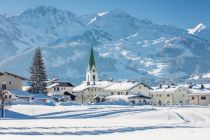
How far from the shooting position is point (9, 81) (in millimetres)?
120562

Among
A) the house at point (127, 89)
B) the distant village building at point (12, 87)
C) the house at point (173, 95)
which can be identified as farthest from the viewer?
the house at point (173, 95)

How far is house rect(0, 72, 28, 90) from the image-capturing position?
118938mm

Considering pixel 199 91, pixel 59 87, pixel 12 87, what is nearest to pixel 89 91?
pixel 59 87

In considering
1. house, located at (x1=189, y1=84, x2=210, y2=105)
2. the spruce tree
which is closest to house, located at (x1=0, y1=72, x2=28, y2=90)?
the spruce tree

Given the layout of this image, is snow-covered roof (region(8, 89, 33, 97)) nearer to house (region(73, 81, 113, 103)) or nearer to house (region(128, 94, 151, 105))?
house (region(128, 94, 151, 105))

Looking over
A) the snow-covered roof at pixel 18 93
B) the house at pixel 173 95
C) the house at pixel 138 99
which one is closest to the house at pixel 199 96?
the house at pixel 173 95

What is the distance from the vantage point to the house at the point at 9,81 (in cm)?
11894

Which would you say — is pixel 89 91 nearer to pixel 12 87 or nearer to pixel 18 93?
pixel 12 87

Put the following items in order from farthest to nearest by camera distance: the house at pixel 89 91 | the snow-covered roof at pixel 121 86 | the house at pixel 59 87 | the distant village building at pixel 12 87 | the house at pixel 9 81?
the house at pixel 89 91, the house at pixel 59 87, the snow-covered roof at pixel 121 86, the house at pixel 9 81, the distant village building at pixel 12 87

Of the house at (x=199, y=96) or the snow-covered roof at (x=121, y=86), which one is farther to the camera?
the house at (x=199, y=96)

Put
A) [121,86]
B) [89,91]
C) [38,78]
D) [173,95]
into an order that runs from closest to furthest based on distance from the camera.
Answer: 1. [38,78]
2. [121,86]
3. [173,95]
4. [89,91]

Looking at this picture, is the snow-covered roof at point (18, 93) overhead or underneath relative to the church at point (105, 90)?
underneath

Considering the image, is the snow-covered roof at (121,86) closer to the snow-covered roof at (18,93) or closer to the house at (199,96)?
the house at (199,96)

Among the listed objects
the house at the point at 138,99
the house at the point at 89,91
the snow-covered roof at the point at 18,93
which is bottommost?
the house at the point at 138,99
